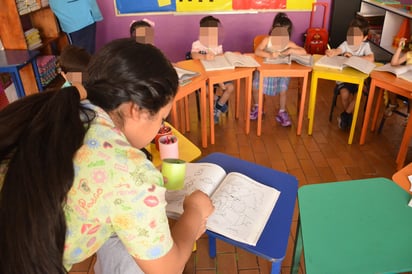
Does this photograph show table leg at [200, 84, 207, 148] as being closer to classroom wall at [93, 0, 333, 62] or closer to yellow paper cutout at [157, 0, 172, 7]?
classroom wall at [93, 0, 333, 62]

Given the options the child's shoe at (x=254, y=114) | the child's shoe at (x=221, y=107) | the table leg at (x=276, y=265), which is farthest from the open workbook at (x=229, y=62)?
the table leg at (x=276, y=265)

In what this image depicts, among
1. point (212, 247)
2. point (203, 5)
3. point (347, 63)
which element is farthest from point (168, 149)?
point (203, 5)

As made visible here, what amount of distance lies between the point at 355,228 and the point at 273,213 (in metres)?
0.26

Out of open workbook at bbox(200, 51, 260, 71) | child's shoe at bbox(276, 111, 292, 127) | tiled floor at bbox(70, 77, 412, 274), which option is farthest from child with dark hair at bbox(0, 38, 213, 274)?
child's shoe at bbox(276, 111, 292, 127)

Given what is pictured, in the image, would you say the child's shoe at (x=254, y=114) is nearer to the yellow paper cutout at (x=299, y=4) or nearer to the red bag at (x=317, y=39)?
the red bag at (x=317, y=39)

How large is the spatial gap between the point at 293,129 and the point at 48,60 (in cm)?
268

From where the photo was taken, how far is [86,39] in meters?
3.87

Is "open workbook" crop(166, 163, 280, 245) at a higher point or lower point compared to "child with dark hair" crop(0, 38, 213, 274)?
lower

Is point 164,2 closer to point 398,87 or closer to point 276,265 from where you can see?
point 398,87

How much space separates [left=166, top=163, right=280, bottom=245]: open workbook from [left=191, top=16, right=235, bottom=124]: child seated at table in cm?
186

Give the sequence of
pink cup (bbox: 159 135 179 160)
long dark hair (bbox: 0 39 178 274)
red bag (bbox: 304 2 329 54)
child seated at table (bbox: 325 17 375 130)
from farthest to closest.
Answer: red bag (bbox: 304 2 329 54) → child seated at table (bbox: 325 17 375 130) → pink cup (bbox: 159 135 179 160) → long dark hair (bbox: 0 39 178 274)

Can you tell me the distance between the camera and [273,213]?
1.17m

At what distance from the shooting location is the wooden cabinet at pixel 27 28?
10.5 feet

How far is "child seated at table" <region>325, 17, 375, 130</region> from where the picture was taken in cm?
294
